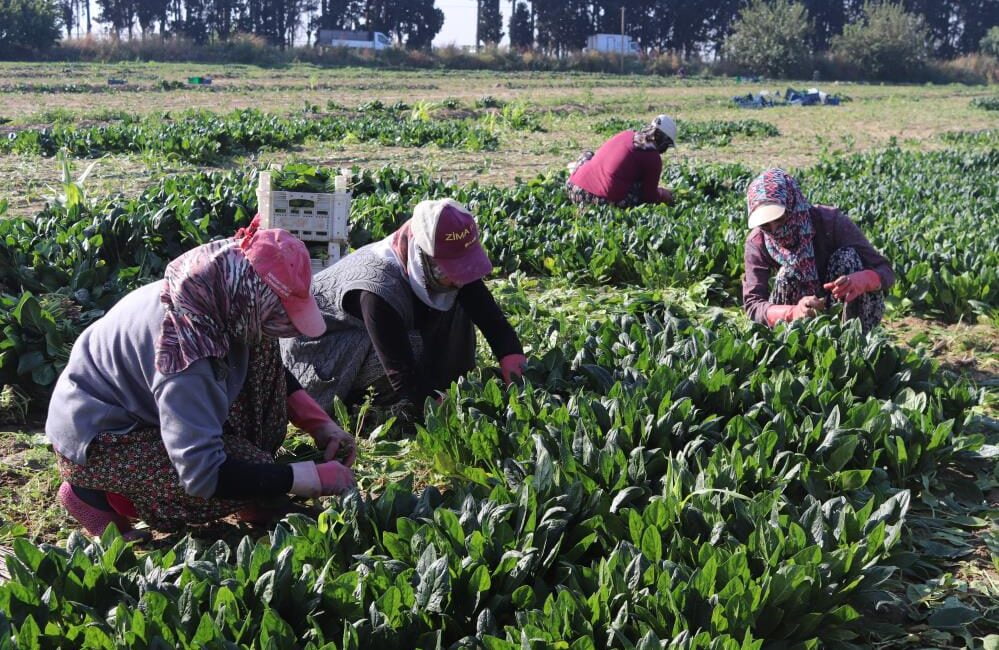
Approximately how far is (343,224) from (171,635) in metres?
4.55

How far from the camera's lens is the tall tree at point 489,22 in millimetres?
74312

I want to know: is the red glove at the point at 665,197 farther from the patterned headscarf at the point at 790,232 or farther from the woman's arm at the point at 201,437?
the woman's arm at the point at 201,437

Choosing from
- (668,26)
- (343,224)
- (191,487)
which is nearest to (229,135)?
(343,224)

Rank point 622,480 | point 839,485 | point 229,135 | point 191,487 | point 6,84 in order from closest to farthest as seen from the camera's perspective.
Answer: point 191,487
point 622,480
point 839,485
point 229,135
point 6,84

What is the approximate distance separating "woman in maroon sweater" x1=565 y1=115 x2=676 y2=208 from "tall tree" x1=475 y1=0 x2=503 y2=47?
219 feet

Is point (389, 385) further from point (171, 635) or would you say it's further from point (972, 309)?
point (972, 309)

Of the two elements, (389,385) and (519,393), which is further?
(389,385)

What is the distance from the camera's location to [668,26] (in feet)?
253

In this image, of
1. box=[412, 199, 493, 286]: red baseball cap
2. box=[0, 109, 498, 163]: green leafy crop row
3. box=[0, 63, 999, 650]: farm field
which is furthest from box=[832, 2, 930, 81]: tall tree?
box=[412, 199, 493, 286]: red baseball cap

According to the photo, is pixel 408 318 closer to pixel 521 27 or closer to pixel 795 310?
pixel 795 310

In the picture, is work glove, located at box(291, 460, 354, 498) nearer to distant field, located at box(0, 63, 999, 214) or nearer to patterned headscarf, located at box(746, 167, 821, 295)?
patterned headscarf, located at box(746, 167, 821, 295)

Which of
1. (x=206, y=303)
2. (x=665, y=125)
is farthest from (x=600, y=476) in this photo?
(x=665, y=125)

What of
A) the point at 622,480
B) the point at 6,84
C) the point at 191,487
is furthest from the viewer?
the point at 6,84

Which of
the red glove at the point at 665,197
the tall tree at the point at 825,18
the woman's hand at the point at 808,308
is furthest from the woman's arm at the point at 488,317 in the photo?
the tall tree at the point at 825,18
